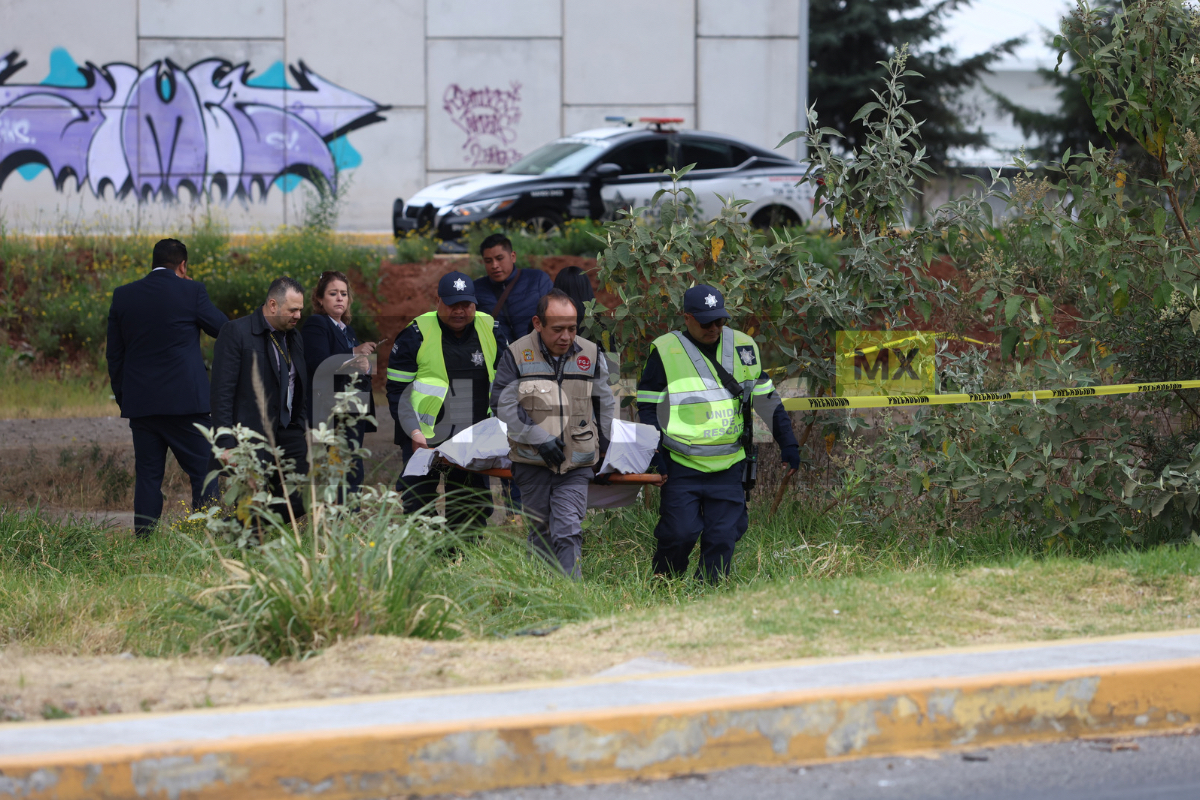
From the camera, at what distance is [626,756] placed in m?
3.94

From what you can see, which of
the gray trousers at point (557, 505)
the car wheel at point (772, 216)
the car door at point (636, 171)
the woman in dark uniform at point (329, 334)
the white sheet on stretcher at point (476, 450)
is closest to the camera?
the gray trousers at point (557, 505)

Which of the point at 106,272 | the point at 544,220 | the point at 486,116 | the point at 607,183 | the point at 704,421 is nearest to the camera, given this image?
the point at 704,421

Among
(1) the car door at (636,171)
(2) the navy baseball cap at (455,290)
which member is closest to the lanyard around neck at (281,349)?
(2) the navy baseball cap at (455,290)

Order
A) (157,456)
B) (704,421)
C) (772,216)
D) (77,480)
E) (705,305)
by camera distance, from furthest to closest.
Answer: (772,216), (77,480), (157,456), (704,421), (705,305)

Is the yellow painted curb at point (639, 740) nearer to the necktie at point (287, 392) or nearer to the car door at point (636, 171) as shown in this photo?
Result: the necktie at point (287, 392)

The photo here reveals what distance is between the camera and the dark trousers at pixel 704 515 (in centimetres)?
660

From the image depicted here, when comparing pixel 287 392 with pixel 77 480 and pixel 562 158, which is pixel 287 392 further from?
pixel 562 158

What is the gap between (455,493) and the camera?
7109 millimetres

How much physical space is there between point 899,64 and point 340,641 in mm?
4679

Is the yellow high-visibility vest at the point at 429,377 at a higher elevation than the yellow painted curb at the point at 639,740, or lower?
higher

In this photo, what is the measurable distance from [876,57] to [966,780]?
2555 centimetres

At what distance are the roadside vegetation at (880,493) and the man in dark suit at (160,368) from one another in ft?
1.38

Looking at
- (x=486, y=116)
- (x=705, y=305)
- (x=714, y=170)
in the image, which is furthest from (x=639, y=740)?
(x=486, y=116)

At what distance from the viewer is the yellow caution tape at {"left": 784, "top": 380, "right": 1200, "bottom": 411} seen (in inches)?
269
